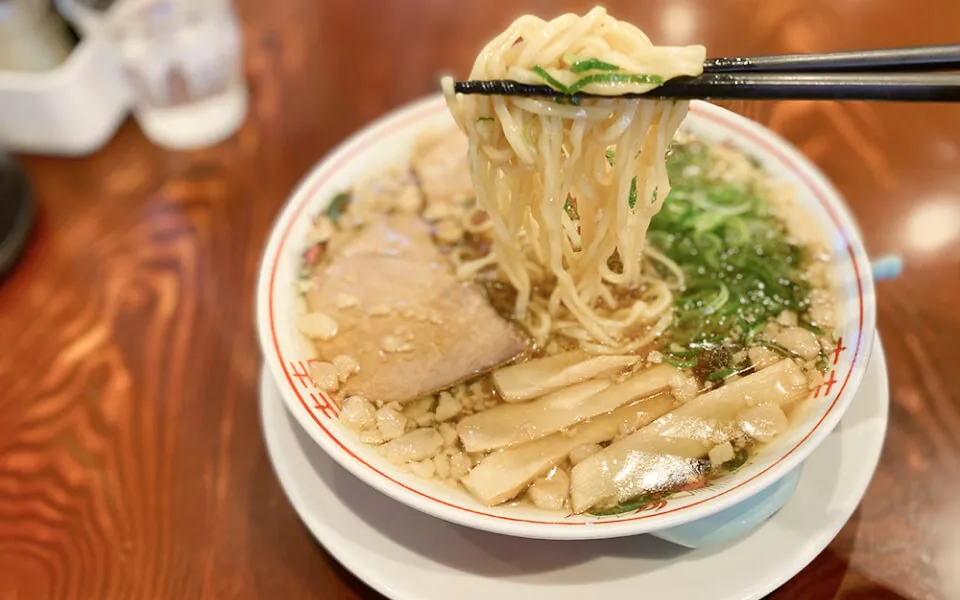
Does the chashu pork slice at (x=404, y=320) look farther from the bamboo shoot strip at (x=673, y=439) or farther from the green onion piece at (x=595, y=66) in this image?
the green onion piece at (x=595, y=66)

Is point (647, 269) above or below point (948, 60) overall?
below

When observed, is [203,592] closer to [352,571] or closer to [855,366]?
[352,571]

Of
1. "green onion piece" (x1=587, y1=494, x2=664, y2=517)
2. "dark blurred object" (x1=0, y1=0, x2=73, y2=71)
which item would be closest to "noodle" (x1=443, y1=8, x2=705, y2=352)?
"green onion piece" (x1=587, y1=494, x2=664, y2=517)

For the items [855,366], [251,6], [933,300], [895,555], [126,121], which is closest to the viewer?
[855,366]

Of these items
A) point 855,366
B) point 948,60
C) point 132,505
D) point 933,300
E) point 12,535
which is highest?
point 948,60

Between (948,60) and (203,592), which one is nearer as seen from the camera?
(948,60)

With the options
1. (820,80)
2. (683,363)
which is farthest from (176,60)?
(820,80)

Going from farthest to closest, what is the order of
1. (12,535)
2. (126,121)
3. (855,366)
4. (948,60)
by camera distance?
(126,121) < (12,535) < (855,366) < (948,60)

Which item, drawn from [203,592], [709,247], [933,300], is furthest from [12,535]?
[933,300]

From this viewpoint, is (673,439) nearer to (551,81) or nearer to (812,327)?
(812,327)
